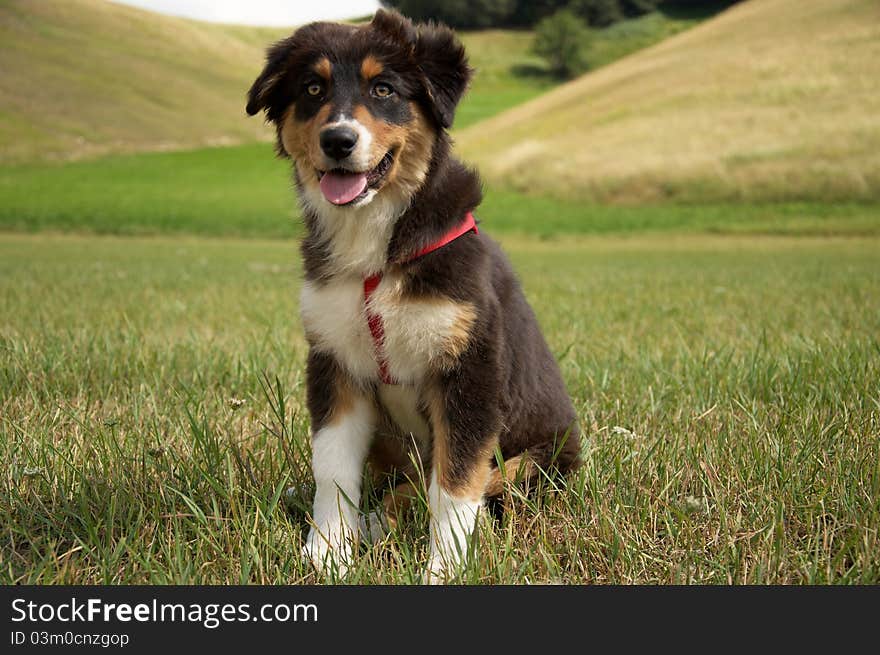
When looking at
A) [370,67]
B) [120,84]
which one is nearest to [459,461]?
[370,67]

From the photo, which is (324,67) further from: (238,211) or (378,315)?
(238,211)

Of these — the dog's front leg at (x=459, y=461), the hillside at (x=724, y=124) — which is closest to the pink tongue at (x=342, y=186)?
the dog's front leg at (x=459, y=461)

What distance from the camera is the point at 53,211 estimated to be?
25406 millimetres

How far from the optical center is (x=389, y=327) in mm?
2520

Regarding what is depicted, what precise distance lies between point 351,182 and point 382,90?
32cm

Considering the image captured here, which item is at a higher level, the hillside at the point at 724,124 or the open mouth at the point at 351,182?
the open mouth at the point at 351,182

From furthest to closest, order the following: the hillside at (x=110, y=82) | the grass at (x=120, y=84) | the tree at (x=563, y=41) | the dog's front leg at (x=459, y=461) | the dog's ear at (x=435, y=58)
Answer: the tree at (x=563, y=41) → the grass at (x=120, y=84) → the hillside at (x=110, y=82) → the dog's ear at (x=435, y=58) → the dog's front leg at (x=459, y=461)

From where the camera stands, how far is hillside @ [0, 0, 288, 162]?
102 feet

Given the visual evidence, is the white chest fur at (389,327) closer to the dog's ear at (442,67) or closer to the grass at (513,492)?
the grass at (513,492)

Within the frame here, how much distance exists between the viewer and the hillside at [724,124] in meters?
25.2

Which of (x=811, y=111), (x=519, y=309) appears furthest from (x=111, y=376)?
(x=811, y=111)

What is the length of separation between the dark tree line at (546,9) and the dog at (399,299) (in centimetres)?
5060

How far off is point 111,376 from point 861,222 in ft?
72.5

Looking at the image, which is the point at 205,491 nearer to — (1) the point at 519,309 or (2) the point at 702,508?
(1) the point at 519,309
